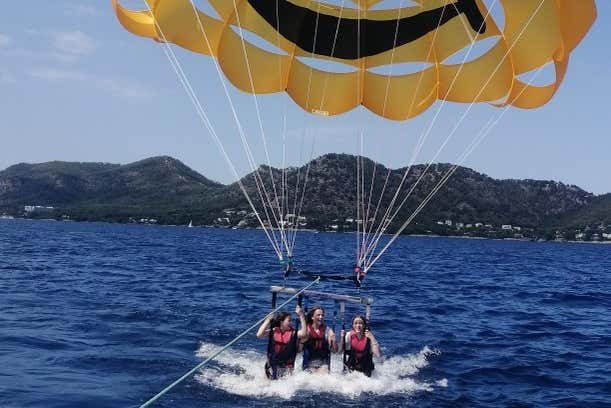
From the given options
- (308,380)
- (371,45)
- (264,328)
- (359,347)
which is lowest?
(308,380)

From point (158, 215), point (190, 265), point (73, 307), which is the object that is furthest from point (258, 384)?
point (158, 215)

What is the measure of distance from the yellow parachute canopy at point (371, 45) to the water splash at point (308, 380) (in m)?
5.82

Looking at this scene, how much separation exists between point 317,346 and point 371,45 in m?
7.06

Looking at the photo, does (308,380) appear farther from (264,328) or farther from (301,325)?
(264,328)

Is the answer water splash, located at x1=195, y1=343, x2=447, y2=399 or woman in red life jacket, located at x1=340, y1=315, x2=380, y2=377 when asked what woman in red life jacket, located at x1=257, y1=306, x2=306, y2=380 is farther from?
woman in red life jacket, located at x1=340, y1=315, x2=380, y2=377

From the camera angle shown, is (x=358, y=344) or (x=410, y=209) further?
(x=410, y=209)

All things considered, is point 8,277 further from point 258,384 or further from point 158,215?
point 158,215

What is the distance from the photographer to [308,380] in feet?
34.8

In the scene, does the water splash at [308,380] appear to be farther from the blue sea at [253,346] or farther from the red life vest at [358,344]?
the red life vest at [358,344]

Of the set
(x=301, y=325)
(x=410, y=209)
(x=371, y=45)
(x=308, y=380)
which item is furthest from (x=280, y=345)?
(x=410, y=209)

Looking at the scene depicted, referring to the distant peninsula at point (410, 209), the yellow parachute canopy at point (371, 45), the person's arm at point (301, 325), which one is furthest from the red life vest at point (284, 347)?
the distant peninsula at point (410, 209)

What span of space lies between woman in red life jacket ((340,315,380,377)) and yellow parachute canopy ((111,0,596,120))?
543 cm

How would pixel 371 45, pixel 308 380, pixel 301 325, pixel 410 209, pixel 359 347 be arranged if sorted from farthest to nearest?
pixel 410 209
pixel 371 45
pixel 359 347
pixel 301 325
pixel 308 380

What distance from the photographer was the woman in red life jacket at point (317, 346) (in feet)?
35.8
